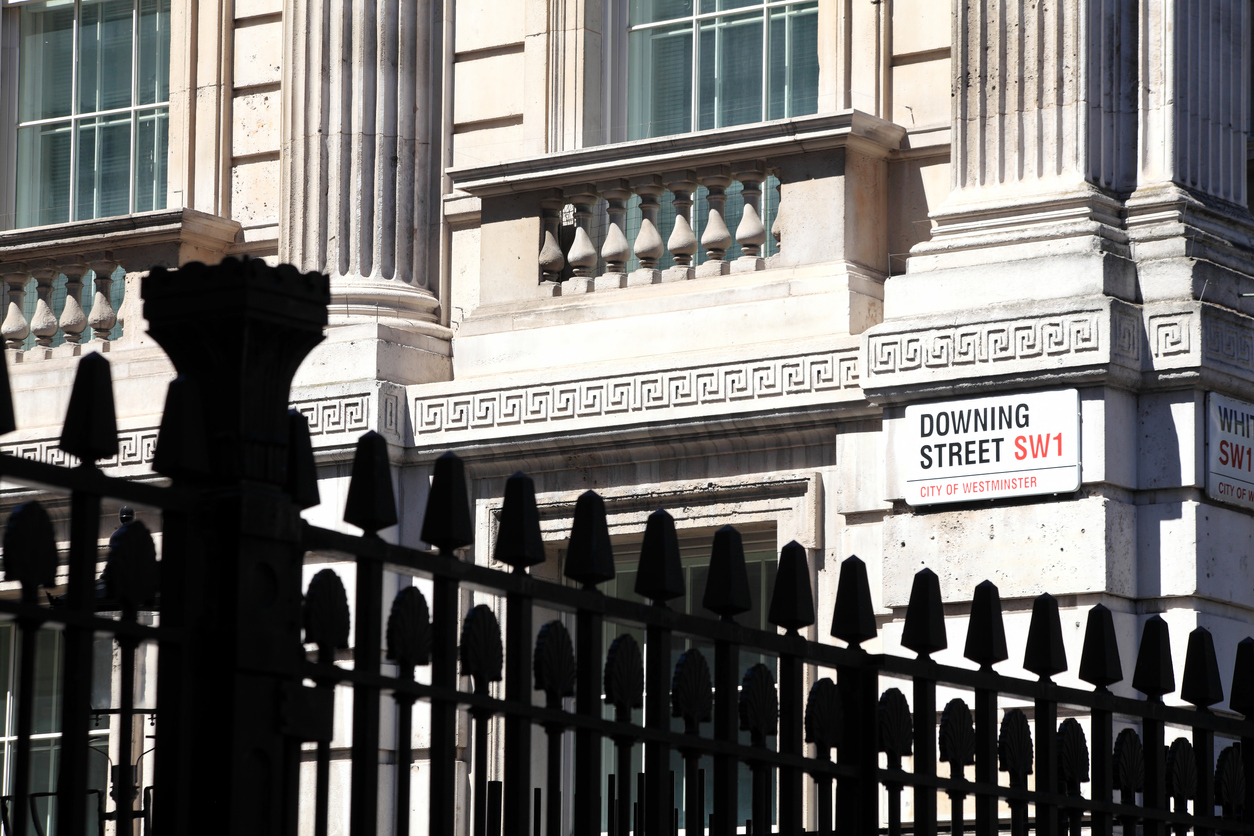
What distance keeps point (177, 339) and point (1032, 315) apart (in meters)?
7.56

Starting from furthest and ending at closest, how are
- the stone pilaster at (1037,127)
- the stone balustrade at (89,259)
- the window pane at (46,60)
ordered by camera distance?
the window pane at (46,60), the stone balustrade at (89,259), the stone pilaster at (1037,127)

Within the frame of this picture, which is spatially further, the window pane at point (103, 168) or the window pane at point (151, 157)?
the window pane at point (103, 168)

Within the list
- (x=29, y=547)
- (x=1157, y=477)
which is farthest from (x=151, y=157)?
(x=29, y=547)

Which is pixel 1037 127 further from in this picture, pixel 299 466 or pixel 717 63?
pixel 299 466

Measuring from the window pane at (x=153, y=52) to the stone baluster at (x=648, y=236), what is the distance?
4.24 meters

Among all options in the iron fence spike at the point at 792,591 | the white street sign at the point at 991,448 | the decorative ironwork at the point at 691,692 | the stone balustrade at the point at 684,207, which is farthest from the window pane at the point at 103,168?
the decorative ironwork at the point at 691,692

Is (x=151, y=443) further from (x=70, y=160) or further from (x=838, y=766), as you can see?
(x=838, y=766)

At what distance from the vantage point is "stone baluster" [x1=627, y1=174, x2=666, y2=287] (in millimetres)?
12508

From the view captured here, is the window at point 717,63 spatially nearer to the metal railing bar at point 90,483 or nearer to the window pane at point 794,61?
the window pane at point 794,61

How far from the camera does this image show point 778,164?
12.1 metres

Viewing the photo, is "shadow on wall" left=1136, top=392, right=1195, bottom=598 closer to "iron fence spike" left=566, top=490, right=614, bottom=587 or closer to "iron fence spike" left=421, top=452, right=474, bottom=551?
"iron fence spike" left=566, top=490, right=614, bottom=587

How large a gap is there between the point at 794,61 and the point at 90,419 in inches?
398

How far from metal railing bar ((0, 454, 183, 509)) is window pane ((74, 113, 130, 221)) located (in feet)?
41.0

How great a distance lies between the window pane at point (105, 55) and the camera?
15.6 meters
